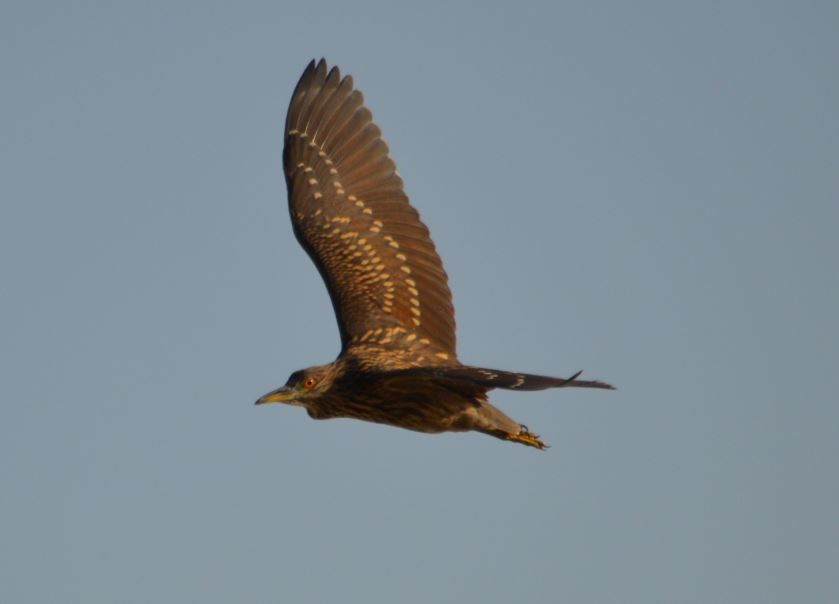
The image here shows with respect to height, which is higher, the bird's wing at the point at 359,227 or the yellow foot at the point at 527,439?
the bird's wing at the point at 359,227

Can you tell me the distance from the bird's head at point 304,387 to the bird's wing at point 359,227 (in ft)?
2.88

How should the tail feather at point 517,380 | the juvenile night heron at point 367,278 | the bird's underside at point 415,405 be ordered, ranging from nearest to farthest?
the tail feather at point 517,380 → the bird's underside at point 415,405 → the juvenile night heron at point 367,278

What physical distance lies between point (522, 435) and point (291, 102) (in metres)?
5.08

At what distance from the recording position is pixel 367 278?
17031 millimetres

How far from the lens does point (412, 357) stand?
53.0 feet

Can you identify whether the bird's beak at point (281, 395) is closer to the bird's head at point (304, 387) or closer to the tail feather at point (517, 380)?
the bird's head at point (304, 387)

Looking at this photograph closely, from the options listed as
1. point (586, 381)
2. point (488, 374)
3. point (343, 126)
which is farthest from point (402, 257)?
point (586, 381)

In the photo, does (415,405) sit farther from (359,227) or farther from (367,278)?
(359,227)

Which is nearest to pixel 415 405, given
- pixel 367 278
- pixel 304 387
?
pixel 304 387

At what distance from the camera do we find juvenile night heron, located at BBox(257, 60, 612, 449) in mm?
15352

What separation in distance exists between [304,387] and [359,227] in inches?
103

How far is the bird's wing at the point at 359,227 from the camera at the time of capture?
658 inches

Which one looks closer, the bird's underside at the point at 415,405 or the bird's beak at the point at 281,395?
the bird's underside at the point at 415,405

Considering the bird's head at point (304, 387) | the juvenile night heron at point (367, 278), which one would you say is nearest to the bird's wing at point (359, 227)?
the juvenile night heron at point (367, 278)
